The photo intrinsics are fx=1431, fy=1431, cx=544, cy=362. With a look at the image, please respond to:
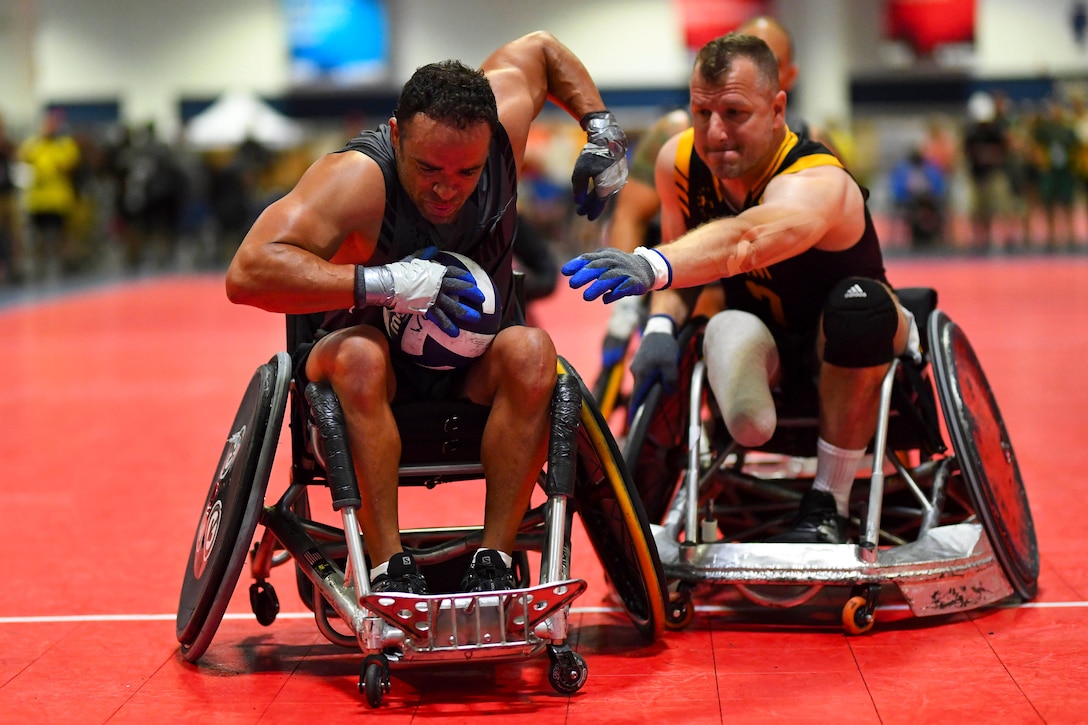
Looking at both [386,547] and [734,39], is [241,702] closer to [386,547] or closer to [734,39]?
[386,547]

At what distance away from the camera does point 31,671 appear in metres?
3.66

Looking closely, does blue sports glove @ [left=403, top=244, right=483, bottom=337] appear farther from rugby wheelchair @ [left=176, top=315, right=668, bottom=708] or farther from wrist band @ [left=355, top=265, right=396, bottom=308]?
rugby wheelchair @ [left=176, top=315, right=668, bottom=708]

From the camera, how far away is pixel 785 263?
415 centimetres

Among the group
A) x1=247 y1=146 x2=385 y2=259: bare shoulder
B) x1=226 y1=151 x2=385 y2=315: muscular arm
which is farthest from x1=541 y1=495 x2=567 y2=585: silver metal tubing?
x1=247 y1=146 x2=385 y2=259: bare shoulder

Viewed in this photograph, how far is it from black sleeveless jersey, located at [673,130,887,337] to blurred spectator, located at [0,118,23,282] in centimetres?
1452

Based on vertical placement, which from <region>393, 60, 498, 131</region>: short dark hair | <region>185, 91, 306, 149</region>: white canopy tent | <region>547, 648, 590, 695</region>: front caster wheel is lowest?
<region>547, 648, 590, 695</region>: front caster wheel

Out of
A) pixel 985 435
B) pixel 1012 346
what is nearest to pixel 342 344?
pixel 985 435

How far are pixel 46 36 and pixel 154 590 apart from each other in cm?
2620

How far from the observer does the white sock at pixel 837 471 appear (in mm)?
4008

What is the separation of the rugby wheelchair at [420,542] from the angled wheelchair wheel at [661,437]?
15.8 inches

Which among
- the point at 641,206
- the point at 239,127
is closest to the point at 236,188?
the point at 239,127

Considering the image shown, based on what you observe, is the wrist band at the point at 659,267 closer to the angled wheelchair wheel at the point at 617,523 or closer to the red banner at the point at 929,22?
the angled wheelchair wheel at the point at 617,523

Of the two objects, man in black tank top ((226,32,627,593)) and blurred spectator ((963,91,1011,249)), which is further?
blurred spectator ((963,91,1011,249))

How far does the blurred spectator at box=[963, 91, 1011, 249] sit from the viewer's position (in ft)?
64.9
